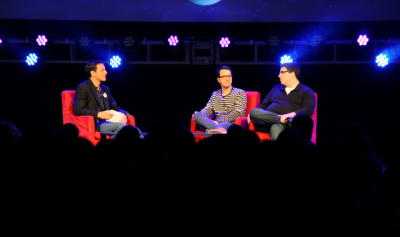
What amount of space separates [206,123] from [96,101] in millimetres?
1342

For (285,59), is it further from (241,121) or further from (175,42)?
(241,121)

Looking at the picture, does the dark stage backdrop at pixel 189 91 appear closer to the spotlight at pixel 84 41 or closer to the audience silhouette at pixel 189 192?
the spotlight at pixel 84 41

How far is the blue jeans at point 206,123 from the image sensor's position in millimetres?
3725

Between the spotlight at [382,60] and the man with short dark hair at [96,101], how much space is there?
142 inches

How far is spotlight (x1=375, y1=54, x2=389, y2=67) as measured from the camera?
16.3ft

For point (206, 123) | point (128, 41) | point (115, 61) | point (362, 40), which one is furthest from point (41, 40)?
point (362, 40)

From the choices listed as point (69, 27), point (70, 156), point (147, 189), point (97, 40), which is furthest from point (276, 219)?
point (97, 40)

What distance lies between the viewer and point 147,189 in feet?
4.01

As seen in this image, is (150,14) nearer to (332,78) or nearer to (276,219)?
(332,78)

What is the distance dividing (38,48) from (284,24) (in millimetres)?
3364

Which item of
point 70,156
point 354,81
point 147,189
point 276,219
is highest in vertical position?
point 354,81

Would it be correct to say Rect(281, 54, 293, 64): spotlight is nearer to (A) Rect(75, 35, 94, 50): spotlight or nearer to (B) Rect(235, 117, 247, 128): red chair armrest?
(B) Rect(235, 117, 247, 128): red chair armrest

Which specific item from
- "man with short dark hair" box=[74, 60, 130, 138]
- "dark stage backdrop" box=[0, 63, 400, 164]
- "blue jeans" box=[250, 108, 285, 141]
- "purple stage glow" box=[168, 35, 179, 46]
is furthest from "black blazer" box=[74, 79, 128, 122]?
"blue jeans" box=[250, 108, 285, 141]

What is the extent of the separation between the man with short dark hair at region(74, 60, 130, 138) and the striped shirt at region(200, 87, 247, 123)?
104 centimetres
